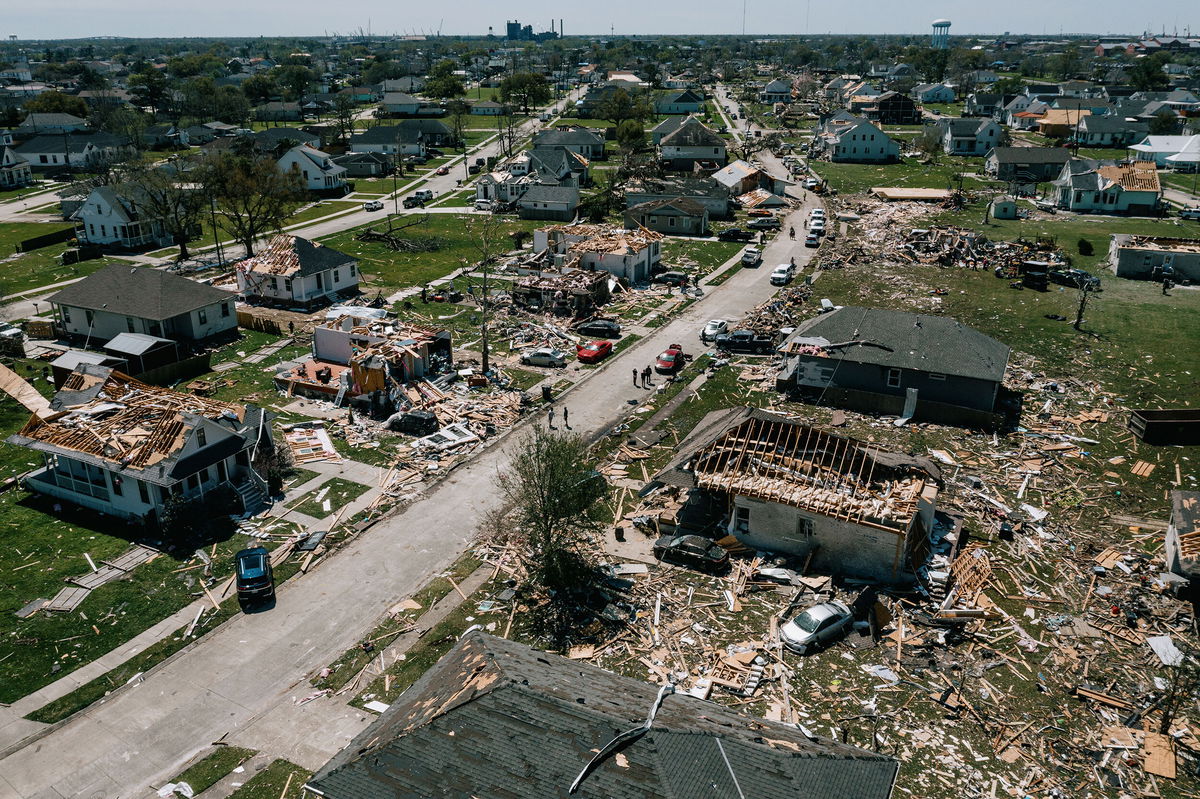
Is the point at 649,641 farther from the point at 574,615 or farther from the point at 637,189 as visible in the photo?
the point at 637,189

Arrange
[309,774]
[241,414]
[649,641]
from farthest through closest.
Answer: [241,414], [649,641], [309,774]

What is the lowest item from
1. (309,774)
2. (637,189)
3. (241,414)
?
(309,774)

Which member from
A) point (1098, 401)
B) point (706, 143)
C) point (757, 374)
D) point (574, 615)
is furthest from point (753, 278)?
point (706, 143)

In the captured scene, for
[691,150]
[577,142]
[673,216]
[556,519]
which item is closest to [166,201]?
[673,216]

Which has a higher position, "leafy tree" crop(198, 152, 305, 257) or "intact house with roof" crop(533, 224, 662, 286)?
"leafy tree" crop(198, 152, 305, 257)

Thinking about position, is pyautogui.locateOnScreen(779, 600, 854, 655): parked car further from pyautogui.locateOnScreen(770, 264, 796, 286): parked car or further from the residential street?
pyautogui.locateOnScreen(770, 264, 796, 286): parked car

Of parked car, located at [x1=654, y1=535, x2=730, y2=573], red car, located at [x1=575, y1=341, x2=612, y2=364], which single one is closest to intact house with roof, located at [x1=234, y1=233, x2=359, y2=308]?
red car, located at [x1=575, y1=341, x2=612, y2=364]

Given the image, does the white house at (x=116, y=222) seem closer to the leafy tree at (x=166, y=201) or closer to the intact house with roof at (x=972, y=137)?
the leafy tree at (x=166, y=201)
